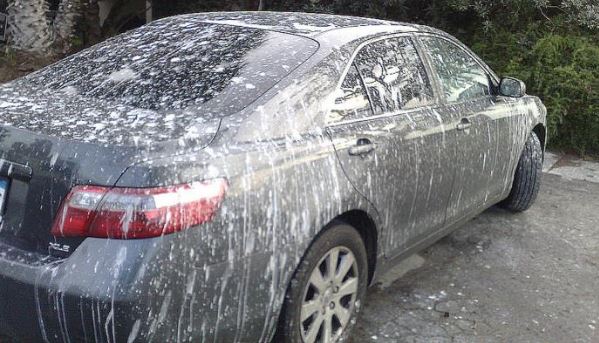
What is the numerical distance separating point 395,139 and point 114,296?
63.3 inches

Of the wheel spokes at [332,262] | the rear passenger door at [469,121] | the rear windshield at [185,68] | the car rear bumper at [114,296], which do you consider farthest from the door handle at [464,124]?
the car rear bumper at [114,296]

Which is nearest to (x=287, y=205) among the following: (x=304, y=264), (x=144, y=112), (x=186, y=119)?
(x=304, y=264)

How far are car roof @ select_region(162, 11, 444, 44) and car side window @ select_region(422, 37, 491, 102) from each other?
19cm

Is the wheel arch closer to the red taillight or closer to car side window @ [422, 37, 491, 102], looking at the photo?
the red taillight

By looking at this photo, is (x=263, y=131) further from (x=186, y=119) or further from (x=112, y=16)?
(x=112, y=16)

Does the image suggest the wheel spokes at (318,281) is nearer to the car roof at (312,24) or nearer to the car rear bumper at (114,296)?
the car rear bumper at (114,296)

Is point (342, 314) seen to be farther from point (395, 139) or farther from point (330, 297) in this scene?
point (395, 139)

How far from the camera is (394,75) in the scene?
11.3ft

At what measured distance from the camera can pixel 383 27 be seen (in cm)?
361

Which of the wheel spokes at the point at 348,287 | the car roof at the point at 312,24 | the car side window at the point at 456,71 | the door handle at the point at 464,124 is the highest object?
the car roof at the point at 312,24

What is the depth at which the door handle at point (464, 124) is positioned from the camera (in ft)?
12.4

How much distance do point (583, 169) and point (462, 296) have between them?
359 centimetres

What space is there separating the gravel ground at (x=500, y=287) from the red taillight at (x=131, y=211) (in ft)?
4.90

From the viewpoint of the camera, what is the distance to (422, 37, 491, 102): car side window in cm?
387
